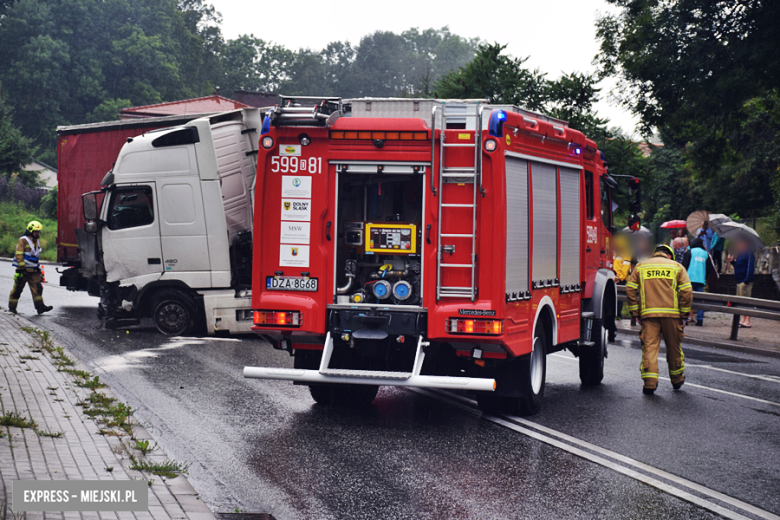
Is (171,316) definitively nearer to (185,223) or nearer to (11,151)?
(185,223)

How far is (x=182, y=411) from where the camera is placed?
8.34 metres

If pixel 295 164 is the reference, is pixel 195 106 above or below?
above

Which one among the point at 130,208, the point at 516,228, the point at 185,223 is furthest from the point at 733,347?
the point at 130,208

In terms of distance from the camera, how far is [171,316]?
45.3 ft

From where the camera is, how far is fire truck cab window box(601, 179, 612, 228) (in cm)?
1120

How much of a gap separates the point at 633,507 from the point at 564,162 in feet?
15.3

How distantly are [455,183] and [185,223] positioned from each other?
22.3ft

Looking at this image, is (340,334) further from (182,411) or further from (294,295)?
(182,411)

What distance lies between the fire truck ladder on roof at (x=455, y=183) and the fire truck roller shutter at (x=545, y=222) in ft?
3.18

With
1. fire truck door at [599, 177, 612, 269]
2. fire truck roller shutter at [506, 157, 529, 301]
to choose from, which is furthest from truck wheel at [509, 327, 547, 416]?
fire truck door at [599, 177, 612, 269]

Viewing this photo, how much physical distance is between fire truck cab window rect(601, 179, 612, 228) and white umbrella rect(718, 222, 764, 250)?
8071 millimetres

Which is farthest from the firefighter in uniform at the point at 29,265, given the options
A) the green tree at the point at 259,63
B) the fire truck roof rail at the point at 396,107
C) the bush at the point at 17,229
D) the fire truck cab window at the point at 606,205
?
the green tree at the point at 259,63

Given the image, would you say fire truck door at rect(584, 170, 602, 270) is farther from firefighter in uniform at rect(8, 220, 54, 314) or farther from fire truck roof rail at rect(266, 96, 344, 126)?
firefighter in uniform at rect(8, 220, 54, 314)

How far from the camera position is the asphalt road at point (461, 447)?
564 centimetres
